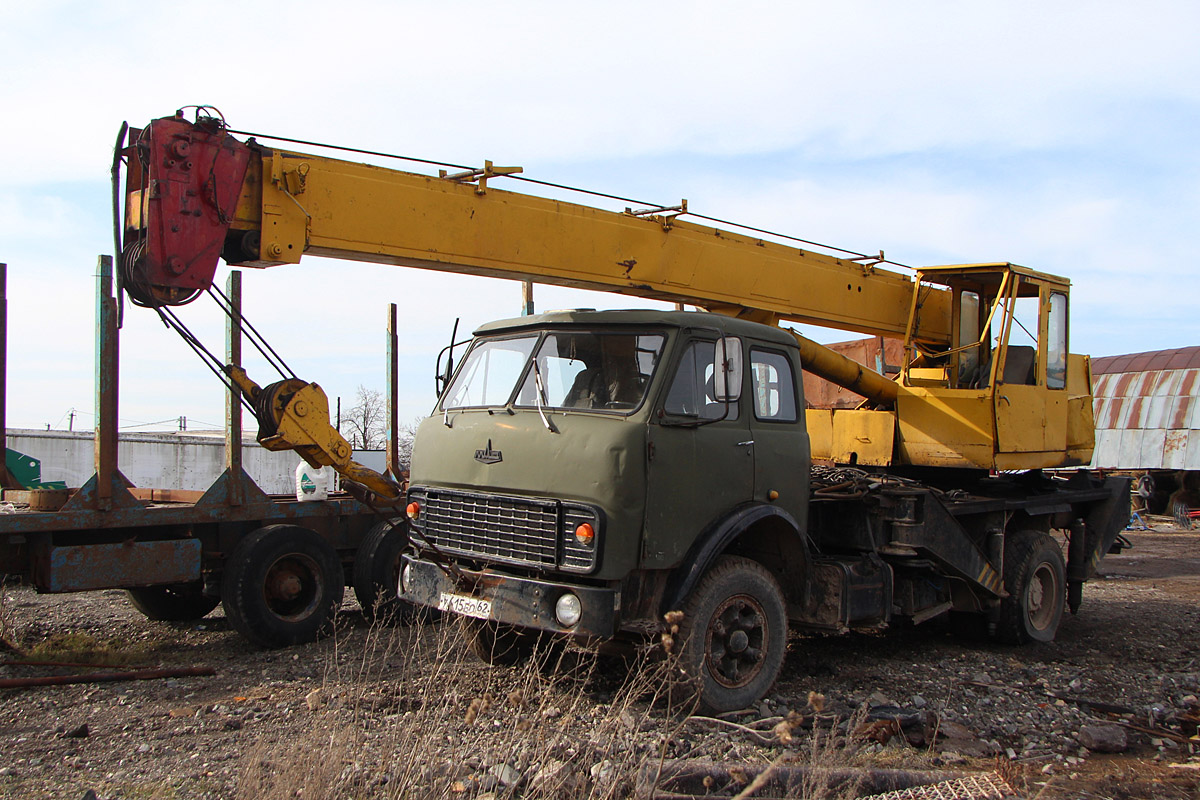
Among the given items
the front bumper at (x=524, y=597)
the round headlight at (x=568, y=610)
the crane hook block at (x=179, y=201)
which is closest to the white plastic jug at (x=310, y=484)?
the front bumper at (x=524, y=597)

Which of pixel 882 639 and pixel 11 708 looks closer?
pixel 11 708

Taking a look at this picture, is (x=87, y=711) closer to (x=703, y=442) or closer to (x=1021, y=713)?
(x=703, y=442)

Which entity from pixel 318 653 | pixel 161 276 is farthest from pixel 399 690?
pixel 161 276

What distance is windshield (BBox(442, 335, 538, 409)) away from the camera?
19.7 ft

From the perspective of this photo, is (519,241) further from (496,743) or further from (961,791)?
(961,791)

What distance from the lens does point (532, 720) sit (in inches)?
179

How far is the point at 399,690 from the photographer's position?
18.3 ft

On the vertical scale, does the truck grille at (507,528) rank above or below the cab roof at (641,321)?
below

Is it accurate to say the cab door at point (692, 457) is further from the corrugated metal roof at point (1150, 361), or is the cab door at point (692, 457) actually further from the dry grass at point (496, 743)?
the corrugated metal roof at point (1150, 361)

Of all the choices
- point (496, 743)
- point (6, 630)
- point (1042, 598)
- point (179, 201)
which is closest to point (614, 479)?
point (496, 743)

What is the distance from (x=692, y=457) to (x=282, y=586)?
368 cm

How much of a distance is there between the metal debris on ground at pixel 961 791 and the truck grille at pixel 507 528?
72.7 inches

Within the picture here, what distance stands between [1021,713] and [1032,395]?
3124mm

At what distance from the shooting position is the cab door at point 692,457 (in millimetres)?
5262
